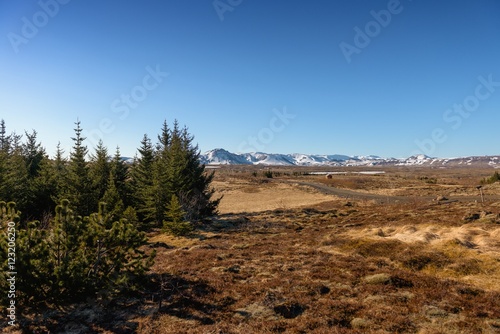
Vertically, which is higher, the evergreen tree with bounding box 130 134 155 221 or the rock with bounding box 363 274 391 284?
the evergreen tree with bounding box 130 134 155 221

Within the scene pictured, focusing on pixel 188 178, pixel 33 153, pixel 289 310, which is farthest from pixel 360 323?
pixel 33 153

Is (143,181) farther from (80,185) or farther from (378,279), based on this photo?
(378,279)

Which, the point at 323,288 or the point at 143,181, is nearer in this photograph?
the point at 323,288

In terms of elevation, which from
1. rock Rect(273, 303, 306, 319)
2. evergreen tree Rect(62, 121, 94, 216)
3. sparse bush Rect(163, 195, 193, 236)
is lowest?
rock Rect(273, 303, 306, 319)

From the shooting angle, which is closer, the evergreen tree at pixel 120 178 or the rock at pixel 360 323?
the rock at pixel 360 323

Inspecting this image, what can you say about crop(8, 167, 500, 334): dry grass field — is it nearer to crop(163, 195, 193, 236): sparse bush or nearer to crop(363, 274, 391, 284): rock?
crop(363, 274, 391, 284): rock

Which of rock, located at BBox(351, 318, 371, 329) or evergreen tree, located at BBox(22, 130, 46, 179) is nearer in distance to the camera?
rock, located at BBox(351, 318, 371, 329)

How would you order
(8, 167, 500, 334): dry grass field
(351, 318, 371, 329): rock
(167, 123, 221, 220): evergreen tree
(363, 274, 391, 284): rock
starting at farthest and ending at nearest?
(167, 123, 221, 220): evergreen tree
(363, 274, 391, 284): rock
(8, 167, 500, 334): dry grass field
(351, 318, 371, 329): rock

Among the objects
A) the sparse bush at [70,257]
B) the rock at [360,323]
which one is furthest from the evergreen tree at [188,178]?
the rock at [360,323]

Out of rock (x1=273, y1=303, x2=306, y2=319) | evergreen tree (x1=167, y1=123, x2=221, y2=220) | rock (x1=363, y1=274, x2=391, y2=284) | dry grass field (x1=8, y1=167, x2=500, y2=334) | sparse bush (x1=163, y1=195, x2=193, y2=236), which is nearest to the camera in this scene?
dry grass field (x1=8, y1=167, x2=500, y2=334)

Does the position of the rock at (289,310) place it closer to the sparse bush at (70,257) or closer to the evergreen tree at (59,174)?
the sparse bush at (70,257)

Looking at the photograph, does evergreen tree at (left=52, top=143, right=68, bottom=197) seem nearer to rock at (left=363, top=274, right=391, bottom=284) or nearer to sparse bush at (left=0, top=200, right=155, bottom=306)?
sparse bush at (left=0, top=200, right=155, bottom=306)

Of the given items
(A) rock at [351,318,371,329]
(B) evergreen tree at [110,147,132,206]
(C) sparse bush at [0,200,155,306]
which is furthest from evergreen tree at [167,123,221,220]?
(A) rock at [351,318,371,329]

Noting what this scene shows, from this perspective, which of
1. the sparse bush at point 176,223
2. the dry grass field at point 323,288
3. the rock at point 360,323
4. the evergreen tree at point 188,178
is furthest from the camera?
the evergreen tree at point 188,178
